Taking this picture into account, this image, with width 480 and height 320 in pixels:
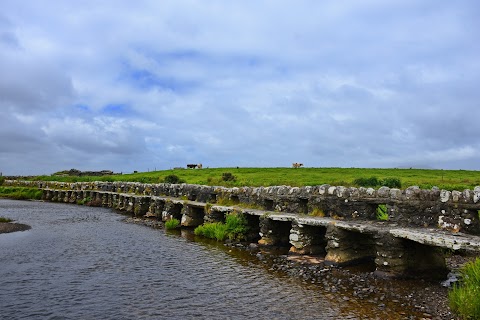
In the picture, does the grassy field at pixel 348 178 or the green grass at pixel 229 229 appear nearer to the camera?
the green grass at pixel 229 229

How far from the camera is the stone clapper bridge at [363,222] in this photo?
43.2 ft

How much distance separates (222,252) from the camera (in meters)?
18.3

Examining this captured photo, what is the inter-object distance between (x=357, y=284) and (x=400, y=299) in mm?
1714

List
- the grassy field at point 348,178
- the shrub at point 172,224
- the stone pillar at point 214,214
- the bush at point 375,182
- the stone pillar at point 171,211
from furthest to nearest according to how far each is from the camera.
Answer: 1. the grassy field at point 348,178
2. the bush at point 375,182
3. the stone pillar at point 171,211
4. the shrub at point 172,224
5. the stone pillar at point 214,214

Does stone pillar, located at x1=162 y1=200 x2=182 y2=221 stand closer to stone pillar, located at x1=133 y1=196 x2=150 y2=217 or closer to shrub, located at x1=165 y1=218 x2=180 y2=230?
shrub, located at x1=165 y1=218 x2=180 y2=230

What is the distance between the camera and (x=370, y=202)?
1680 cm

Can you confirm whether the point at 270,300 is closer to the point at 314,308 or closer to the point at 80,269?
the point at 314,308

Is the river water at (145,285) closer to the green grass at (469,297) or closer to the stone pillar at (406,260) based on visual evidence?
the green grass at (469,297)

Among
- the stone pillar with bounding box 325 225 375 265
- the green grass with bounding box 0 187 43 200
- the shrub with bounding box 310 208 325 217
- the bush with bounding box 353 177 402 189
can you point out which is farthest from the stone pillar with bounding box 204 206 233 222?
the green grass with bounding box 0 187 43 200

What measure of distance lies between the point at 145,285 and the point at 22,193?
55.7 meters

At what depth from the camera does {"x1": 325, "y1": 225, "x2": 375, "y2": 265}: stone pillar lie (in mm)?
15367

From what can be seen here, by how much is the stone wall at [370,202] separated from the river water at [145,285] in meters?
4.43

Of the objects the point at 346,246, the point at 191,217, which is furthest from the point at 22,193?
the point at 346,246

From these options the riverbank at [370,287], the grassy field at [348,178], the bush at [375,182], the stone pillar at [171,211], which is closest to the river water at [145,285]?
the riverbank at [370,287]
